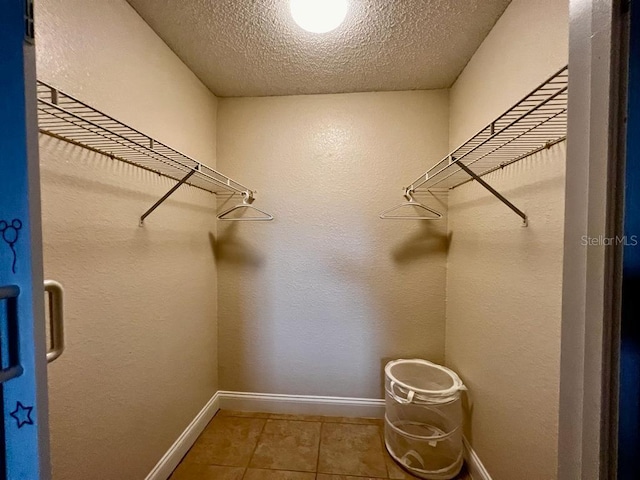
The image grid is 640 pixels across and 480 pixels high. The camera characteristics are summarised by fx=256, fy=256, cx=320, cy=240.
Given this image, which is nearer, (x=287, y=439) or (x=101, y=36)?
(x=101, y=36)

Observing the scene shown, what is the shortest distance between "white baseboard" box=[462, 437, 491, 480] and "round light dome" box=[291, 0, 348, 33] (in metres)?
2.19

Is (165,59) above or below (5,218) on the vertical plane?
above

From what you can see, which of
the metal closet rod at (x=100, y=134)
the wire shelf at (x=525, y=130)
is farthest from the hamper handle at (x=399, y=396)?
the metal closet rod at (x=100, y=134)

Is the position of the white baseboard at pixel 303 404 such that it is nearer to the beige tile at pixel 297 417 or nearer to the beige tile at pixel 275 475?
the beige tile at pixel 297 417

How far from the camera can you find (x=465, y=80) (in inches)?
58.8

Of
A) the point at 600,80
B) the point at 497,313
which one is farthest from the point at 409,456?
the point at 600,80

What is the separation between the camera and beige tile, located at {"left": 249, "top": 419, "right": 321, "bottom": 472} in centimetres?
142

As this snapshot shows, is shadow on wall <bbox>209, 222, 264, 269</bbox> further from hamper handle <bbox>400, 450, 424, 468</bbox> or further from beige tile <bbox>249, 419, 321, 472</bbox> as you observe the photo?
hamper handle <bbox>400, 450, 424, 468</bbox>

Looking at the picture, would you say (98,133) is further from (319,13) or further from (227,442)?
(227,442)

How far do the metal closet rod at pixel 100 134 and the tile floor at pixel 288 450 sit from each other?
1.38 metres

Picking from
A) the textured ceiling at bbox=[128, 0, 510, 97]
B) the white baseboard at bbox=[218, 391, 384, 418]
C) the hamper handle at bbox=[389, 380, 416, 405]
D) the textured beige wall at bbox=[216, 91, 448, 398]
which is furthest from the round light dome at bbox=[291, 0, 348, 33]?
the white baseboard at bbox=[218, 391, 384, 418]

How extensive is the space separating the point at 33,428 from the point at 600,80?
3.79 ft

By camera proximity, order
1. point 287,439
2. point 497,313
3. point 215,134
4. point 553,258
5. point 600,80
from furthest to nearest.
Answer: point 215,134, point 287,439, point 497,313, point 553,258, point 600,80

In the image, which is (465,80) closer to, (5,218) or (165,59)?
(165,59)
